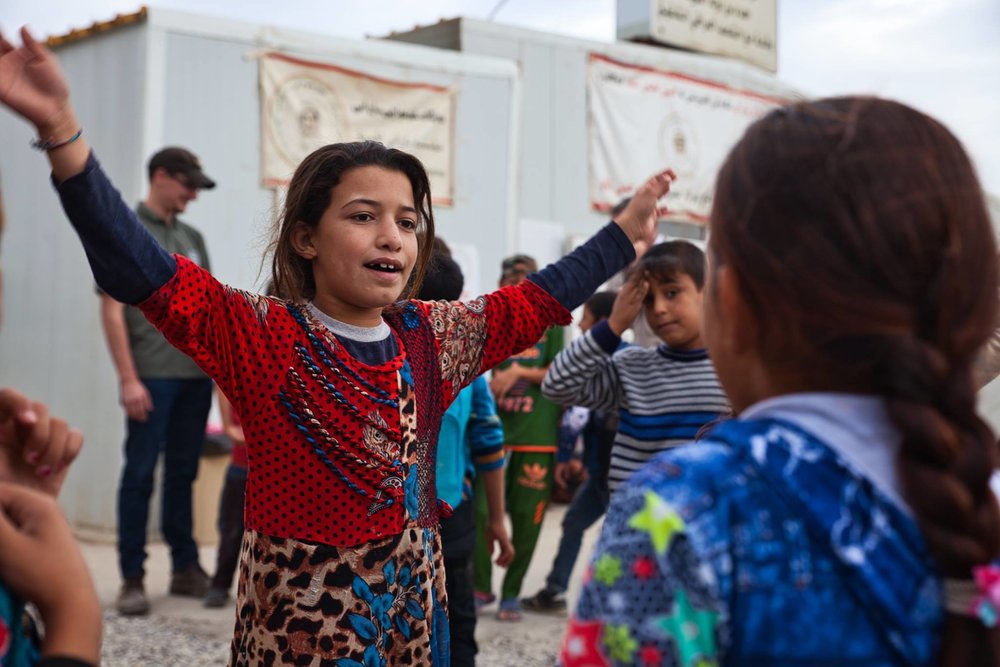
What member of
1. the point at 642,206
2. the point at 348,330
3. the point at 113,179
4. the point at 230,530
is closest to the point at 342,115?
the point at 113,179

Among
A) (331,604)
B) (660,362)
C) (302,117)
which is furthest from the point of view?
(302,117)

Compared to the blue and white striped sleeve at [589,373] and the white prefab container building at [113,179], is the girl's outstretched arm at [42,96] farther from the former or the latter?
the white prefab container building at [113,179]

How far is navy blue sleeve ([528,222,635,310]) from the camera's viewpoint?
2299 mm

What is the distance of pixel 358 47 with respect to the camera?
285 inches

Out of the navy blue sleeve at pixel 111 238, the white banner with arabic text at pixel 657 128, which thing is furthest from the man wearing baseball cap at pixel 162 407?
the white banner with arabic text at pixel 657 128

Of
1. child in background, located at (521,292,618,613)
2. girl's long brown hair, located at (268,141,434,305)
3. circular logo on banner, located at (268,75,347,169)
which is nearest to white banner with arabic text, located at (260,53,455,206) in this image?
circular logo on banner, located at (268,75,347,169)

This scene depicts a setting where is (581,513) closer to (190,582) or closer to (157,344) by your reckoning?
(190,582)

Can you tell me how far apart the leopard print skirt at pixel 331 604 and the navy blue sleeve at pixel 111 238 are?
528 millimetres

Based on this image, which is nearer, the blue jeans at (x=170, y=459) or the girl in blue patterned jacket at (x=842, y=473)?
the girl in blue patterned jacket at (x=842, y=473)

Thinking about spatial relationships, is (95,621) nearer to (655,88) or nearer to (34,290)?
(34,290)

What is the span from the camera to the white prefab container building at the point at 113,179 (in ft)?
20.6

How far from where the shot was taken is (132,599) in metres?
4.45

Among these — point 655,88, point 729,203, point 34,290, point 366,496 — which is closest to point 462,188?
point 655,88

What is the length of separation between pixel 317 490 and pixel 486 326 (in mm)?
537
